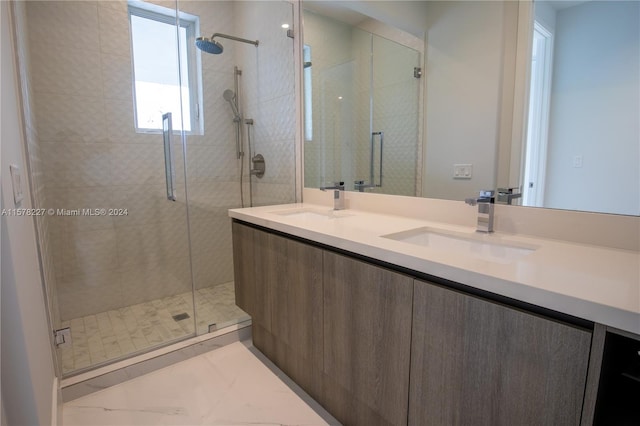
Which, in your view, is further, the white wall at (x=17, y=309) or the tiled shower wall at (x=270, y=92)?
the tiled shower wall at (x=270, y=92)

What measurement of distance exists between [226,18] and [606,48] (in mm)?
2523

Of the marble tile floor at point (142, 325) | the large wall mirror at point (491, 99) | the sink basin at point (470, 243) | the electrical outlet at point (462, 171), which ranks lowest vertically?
the marble tile floor at point (142, 325)

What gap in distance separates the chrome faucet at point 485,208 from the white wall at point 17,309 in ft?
4.87

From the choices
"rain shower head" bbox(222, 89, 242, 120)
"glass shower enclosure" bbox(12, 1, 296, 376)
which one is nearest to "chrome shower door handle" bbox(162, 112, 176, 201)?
"glass shower enclosure" bbox(12, 1, 296, 376)

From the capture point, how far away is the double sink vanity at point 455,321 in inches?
26.8

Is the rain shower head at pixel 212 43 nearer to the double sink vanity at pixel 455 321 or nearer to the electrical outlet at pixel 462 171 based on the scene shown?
the double sink vanity at pixel 455 321

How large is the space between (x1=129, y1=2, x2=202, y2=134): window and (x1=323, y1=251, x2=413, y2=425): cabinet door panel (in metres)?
1.99

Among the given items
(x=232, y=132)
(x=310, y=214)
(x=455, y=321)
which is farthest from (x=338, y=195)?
(x=232, y=132)

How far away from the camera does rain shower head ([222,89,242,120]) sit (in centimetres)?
273

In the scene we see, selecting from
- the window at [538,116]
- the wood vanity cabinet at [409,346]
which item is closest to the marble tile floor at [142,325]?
the wood vanity cabinet at [409,346]

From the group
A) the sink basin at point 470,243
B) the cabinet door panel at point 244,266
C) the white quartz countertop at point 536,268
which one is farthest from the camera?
the cabinet door panel at point 244,266

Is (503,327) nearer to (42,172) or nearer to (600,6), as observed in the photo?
(600,6)

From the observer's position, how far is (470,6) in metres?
1.37

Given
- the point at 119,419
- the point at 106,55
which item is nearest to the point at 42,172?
the point at 106,55
